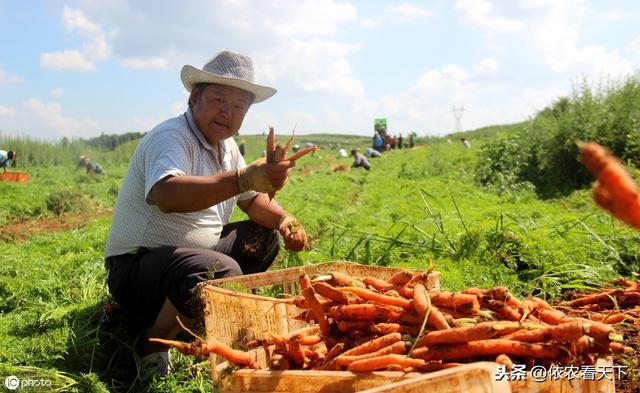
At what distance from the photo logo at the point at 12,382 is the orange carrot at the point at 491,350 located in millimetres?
2078

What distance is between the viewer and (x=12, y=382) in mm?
2945

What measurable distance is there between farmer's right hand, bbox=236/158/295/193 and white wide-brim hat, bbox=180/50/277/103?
0.87 m

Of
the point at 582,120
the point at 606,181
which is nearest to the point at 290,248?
the point at 606,181

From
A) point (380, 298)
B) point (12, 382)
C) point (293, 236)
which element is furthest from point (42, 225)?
point (380, 298)

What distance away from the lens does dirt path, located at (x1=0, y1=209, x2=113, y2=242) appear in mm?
9566

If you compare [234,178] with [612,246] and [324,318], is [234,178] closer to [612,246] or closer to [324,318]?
[324,318]

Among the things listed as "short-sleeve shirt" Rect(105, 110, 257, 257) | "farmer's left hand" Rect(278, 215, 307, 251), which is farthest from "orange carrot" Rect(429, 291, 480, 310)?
"short-sleeve shirt" Rect(105, 110, 257, 257)

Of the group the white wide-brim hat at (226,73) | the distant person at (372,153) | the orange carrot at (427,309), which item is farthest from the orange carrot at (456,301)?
the distant person at (372,153)

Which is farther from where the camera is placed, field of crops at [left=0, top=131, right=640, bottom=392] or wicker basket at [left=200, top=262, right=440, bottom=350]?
field of crops at [left=0, top=131, right=640, bottom=392]

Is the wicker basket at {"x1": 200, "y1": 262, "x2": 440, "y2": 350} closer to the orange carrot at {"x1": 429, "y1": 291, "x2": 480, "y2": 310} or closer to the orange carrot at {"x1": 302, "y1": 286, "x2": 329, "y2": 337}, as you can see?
the orange carrot at {"x1": 302, "y1": 286, "x2": 329, "y2": 337}

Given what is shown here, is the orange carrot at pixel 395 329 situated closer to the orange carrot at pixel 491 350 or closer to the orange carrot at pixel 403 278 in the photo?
the orange carrot at pixel 491 350

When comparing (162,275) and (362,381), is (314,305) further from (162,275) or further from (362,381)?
(162,275)

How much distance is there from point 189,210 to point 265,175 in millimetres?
533

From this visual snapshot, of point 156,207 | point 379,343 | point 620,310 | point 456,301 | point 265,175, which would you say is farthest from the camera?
point 156,207
